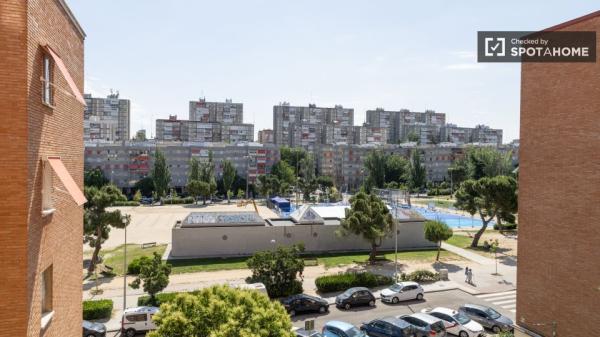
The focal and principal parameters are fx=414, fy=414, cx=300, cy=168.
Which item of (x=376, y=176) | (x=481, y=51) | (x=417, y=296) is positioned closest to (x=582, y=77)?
(x=481, y=51)

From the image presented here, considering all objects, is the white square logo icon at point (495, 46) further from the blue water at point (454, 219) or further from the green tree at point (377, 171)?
the green tree at point (377, 171)

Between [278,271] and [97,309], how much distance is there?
33.3ft

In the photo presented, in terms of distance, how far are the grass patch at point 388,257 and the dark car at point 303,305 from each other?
399 inches

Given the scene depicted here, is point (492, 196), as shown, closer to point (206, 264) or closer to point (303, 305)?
point (303, 305)

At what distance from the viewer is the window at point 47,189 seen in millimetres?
7035

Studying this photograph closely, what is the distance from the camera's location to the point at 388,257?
36.3 m

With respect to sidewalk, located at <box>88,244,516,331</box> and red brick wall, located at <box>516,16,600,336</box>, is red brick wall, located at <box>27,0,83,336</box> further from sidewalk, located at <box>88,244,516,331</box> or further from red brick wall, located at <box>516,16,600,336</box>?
sidewalk, located at <box>88,244,516,331</box>

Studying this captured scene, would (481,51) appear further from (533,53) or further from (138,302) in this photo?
(138,302)

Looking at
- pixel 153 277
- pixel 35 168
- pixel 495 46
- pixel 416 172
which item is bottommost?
pixel 153 277

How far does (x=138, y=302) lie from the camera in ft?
78.1

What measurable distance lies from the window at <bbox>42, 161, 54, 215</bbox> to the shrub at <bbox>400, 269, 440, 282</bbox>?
1020 inches

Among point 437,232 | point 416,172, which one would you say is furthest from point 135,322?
point 416,172

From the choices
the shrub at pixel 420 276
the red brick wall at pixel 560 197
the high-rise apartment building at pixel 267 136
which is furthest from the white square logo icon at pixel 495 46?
the high-rise apartment building at pixel 267 136

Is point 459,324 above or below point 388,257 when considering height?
above
